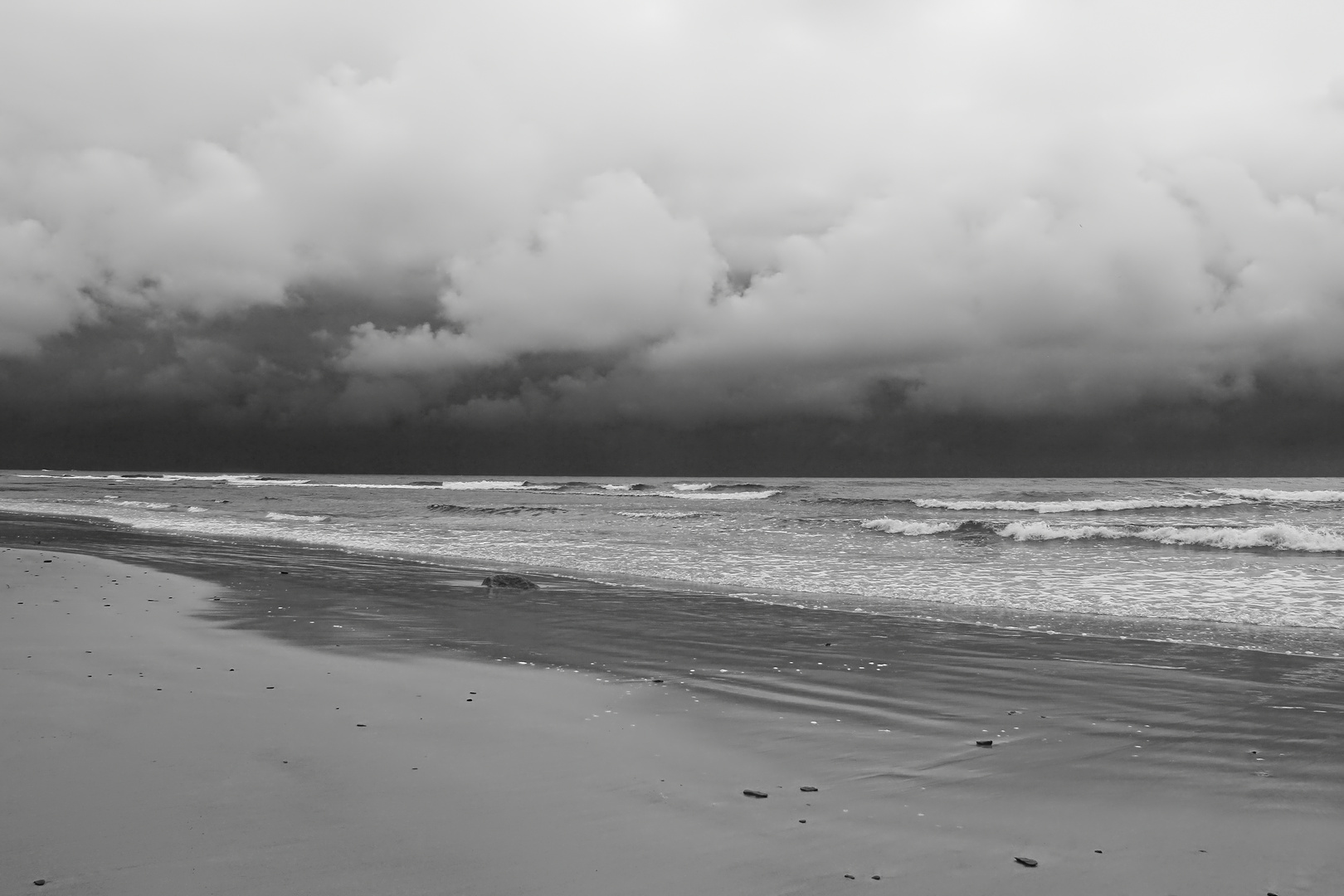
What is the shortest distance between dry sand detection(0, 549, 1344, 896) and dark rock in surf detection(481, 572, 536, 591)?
6.83 metres

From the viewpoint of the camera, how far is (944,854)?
4.04 m


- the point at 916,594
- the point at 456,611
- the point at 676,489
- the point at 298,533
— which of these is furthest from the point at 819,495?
the point at 456,611

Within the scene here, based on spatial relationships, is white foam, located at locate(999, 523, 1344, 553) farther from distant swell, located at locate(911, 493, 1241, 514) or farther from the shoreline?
the shoreline

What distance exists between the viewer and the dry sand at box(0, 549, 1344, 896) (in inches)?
149

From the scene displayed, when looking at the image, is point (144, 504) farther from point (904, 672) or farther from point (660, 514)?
point (904, 672)

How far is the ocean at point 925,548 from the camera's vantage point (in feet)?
41.2

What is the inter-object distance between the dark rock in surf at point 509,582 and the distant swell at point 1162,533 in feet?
59.1

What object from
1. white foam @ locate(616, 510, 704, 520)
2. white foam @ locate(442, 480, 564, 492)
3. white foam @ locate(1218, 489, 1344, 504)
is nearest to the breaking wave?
white foam @ locate(442, 480, 564, 492)

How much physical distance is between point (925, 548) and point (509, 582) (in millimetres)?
13208

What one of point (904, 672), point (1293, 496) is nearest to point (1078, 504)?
point (1293, 496)

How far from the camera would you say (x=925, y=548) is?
23.4m

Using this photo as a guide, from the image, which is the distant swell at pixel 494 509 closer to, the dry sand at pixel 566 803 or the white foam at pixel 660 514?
the white foam at pixel 660 514

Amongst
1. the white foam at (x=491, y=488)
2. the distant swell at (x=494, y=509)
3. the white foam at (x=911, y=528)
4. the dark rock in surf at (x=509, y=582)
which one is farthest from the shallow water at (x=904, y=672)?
the white foam at (x=491, y=488)

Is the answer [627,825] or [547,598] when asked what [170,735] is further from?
[547,598]
